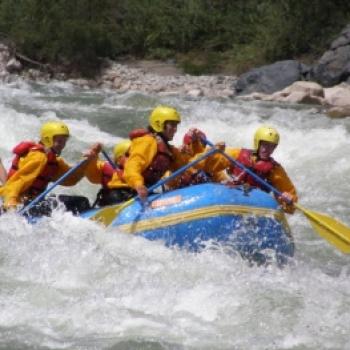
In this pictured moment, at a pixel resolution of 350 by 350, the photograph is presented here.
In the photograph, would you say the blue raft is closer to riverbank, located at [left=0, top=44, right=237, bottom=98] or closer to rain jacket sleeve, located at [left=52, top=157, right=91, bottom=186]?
rain jacket sleeve, located at [left=52, top=157, right=91, bottom=186]

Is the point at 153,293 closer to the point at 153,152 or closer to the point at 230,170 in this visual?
the point at 153,152

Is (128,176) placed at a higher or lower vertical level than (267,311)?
higher

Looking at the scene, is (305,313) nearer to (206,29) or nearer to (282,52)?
(282,52)

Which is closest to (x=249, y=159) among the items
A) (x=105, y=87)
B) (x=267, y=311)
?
(x=267, y=311)

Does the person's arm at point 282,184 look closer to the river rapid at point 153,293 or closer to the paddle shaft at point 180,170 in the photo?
the river rapid at point 153,293

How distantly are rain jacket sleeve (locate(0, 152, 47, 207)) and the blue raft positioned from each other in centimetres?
88

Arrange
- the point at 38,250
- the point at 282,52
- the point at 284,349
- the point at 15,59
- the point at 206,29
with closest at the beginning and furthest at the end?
the point at 284,349 → the point at 38,250 → the point at 15,59 → the point at 282,52 → the point at 206,29

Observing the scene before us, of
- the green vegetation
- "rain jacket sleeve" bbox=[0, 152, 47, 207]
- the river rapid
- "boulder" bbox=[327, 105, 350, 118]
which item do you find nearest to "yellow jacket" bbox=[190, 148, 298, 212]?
the river rapid

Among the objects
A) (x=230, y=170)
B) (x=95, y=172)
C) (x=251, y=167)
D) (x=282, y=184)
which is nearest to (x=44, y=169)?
(x=95, y=172)

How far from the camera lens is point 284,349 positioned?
4.41 m

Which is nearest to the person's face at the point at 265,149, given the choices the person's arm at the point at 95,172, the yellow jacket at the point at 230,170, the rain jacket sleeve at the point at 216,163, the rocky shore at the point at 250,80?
the yellow jacket at the point at 230,170

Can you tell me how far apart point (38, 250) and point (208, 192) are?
1268mm

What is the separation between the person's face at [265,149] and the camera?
20.6 ft

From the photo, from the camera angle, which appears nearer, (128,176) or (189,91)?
(128,176)
